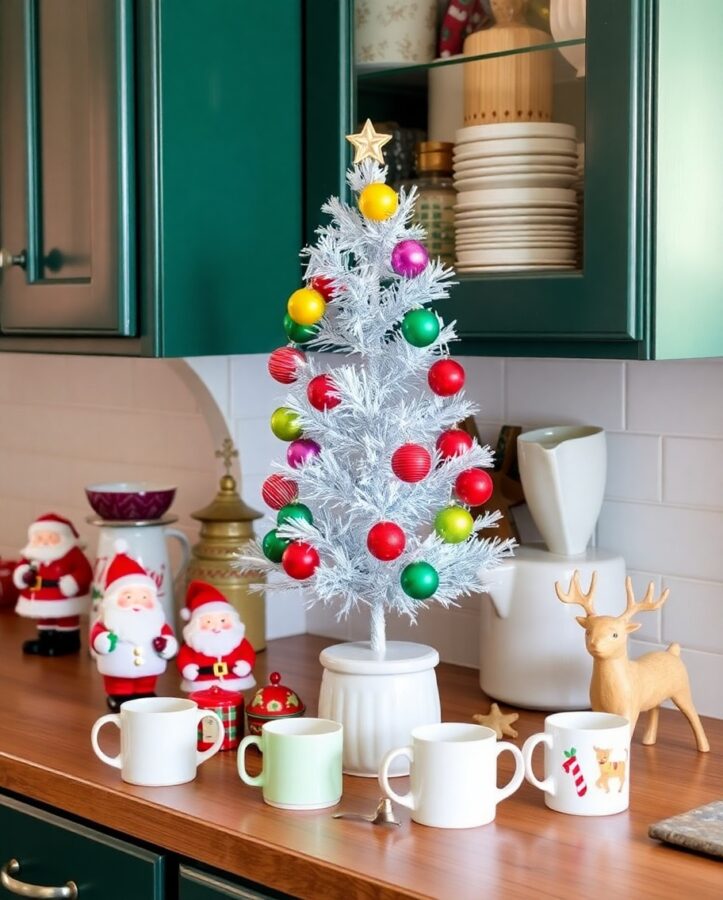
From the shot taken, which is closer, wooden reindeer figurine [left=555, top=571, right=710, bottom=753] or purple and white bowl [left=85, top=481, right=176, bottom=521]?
wooden reindeer figurine [left=555, top=571, right=710, bottom=753]

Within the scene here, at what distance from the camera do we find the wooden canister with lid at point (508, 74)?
1.58 metres

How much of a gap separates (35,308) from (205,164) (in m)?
0.32

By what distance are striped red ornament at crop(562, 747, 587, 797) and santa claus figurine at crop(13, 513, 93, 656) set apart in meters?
1.01

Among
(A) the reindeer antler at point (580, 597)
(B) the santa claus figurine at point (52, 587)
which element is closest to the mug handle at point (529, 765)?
(A) the reindeer antler at point (580, 597)

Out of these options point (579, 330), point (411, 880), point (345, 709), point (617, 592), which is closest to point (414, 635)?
point (617, 592)

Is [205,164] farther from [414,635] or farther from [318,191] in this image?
[414,635]

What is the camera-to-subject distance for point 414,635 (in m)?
2.15

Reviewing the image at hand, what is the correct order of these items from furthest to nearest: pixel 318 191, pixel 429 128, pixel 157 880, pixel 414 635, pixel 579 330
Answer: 1. pixel 414 635
2. pixel 318 191
3. pixel 429 128
4. pixel 579 330
5. pixel 157 880

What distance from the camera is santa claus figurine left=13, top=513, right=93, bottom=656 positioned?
216cm

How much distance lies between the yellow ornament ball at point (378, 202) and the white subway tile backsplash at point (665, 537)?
0.58 m

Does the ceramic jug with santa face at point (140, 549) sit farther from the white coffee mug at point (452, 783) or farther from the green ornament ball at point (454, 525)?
the white coffee mug at point (452, 783)

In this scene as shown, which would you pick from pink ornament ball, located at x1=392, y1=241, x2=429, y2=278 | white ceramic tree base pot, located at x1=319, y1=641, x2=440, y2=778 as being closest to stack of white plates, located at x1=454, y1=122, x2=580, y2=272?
pink ornament ball, located at x1=392, y1=241, x2=429, y2=278

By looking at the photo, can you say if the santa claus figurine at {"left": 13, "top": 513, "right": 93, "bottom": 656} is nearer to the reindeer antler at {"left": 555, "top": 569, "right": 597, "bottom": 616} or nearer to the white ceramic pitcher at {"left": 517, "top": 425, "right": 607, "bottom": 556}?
the white ceramic pitcher at {"left": 517, "top": 425, "right": 607, "bottom": 556}

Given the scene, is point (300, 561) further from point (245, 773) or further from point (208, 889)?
point (208, 889)
